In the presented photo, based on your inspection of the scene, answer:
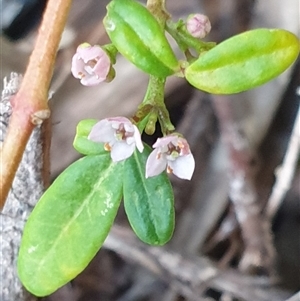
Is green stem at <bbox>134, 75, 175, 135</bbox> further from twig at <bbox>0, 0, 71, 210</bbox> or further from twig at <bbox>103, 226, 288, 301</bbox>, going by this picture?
twig at <bbox>103, 226, 288, 301</bbox>

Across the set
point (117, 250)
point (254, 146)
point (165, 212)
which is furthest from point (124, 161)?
point (254, 146)

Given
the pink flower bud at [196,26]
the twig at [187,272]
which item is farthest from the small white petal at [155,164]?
the twig at [187,272]

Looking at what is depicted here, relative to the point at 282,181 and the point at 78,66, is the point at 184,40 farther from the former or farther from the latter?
the point at 282,181

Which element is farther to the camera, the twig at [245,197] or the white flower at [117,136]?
the twig at [245,197]

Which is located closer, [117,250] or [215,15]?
[117,250]

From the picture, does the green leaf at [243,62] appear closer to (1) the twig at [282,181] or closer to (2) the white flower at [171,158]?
(2) the white flower at [171,158]

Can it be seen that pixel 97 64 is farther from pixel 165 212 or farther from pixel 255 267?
pixel 255 267
